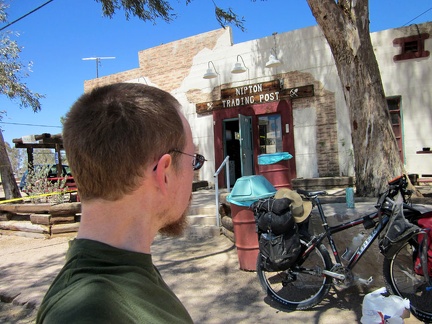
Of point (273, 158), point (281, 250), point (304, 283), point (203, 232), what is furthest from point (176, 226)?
point (203, 232)

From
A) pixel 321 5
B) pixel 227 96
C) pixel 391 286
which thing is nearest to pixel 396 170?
pixel 391 286

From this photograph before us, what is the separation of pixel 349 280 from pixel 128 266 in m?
3.17

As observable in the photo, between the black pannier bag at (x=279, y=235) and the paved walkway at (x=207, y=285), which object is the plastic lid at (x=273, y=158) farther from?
the black pannier bag at (x=279, y=235)

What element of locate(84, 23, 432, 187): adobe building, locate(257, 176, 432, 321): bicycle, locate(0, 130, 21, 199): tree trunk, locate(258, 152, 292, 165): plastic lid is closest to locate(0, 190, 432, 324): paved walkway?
locate(257, 176, 432, 321): bicycle

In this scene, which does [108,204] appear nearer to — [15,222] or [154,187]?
[154,187]

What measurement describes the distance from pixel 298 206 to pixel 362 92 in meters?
2.64

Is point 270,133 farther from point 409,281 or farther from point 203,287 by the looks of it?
point 409,281

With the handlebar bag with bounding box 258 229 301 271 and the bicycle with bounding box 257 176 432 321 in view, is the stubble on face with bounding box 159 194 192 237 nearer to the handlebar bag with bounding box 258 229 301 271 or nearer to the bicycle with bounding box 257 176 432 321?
the handlebar bag with bounding box 258 229 301 271

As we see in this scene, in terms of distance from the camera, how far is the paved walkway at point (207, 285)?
3562 mm

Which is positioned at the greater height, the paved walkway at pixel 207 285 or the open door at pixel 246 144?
the open door at pixel 246 144

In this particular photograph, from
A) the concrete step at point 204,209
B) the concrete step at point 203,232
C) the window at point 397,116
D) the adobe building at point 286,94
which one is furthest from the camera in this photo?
the window at point 397,116

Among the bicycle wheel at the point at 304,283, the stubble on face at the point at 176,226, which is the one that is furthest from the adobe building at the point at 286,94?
the stubble on face at the point at 176,226

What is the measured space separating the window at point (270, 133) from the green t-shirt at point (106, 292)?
9.62 meters

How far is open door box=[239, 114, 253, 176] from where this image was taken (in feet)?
32.5
